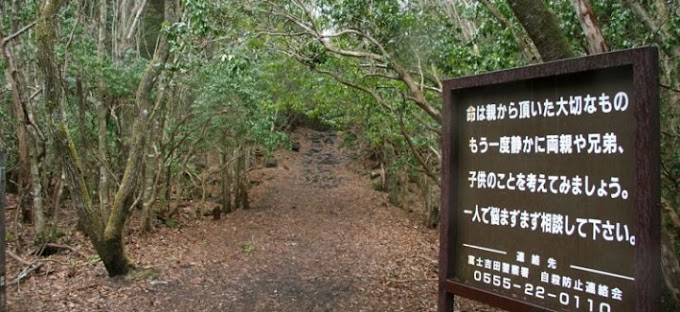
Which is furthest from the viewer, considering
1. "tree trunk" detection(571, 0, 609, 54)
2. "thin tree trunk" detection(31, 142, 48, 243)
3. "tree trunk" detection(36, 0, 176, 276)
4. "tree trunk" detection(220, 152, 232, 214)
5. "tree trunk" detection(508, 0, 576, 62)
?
"tree trunk" detection(220, 152, 232, 214)

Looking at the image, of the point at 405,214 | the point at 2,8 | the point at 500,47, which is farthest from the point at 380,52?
the point at 405,214

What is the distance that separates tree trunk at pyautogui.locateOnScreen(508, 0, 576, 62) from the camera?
4281 millimetres

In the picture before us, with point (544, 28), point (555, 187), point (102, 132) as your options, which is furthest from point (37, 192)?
point (555, 187)

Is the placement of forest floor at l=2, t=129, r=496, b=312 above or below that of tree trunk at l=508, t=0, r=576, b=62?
below

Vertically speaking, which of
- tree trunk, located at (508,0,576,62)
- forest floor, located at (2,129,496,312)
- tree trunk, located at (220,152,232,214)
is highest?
tree trunk, located at (508,0,576,62)

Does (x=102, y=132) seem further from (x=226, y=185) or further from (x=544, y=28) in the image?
(x=544, y=28)

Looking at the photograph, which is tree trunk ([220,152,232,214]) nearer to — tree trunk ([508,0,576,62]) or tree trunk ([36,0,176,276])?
tree trunk ([36,0,176,276])

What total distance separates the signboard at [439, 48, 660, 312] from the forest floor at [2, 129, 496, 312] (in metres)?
5.03

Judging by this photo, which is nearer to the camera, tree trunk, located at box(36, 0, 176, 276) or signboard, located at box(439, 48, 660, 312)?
signboard, located at box(439, 48, 660, 312)

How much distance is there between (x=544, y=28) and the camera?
4.32 m

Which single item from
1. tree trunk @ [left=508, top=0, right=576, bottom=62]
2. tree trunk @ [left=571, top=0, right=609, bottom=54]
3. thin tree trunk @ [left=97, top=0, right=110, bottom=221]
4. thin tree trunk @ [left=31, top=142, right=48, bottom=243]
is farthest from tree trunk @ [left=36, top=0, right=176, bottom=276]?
tree trunk @ [left=571, top=0, right=609, bottom=54]

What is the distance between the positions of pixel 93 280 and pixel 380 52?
594cm

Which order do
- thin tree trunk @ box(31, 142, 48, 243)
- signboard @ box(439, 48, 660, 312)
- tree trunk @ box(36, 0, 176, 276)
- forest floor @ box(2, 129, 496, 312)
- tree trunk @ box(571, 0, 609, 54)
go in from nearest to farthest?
signboard @ box(439, 48, 660, 312)
tree trunk @ box(571, 0, 609, 54)
tree trunk @ box(36, 0, 176, 276)
forest floor @ box(2, 129, 496, 312)
thin tree trunk @ box(31, 142, 48, 243)

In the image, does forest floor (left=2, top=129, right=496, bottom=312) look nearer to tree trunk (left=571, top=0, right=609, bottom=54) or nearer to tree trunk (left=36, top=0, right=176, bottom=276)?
tree trunk (left=36, top=0, right=176, bottom=276)
